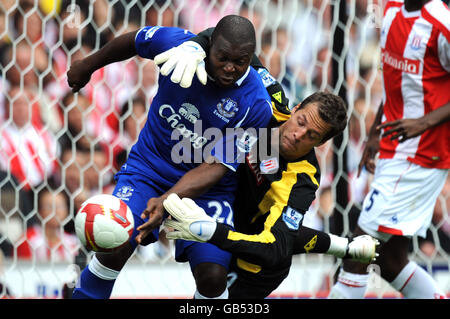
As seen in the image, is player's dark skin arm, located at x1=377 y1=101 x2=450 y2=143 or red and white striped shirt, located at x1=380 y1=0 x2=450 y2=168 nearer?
player's dark skin arm, located at x1=377 y1=101 x2=450 y2=143

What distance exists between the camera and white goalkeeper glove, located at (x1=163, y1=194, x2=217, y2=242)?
2768 mm

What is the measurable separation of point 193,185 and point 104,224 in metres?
0.37

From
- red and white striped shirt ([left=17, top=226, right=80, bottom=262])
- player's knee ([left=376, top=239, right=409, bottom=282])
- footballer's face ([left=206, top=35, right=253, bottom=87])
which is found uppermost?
footballer's face ([left=206, top=35, right=253, bottom=87])

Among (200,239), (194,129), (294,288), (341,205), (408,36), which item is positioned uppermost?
(408,36)

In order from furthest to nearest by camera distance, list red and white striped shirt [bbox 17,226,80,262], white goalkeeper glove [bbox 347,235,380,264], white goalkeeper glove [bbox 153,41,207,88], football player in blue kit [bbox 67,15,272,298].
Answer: red and white striped shirt [bbox 17,226,80,262], white goalkeeper glove [bbox 347,235,380,264], football player in blue kit [bbox 67,15,272,298], white goalkeeper glove [bbox 153,41,207,88]

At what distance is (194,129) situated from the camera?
312 centimetres

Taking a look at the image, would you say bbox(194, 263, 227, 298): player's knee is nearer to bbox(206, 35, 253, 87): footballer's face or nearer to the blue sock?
the blue sock

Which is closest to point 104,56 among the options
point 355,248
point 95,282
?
point 95,282

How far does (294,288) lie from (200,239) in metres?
1.99

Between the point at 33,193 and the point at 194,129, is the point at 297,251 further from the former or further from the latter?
the point at 33,193

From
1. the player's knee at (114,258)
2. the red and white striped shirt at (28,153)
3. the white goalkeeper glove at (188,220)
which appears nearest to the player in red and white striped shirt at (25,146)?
the red and white striped shirt at (28,153)

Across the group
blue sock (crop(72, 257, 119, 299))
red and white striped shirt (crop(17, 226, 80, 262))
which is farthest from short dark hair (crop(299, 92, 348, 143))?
red and white striped shirt (crop(17, 226, 80, 262))

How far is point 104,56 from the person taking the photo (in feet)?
10.7
